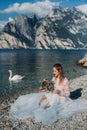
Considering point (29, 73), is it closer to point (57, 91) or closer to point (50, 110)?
point (57, 91)

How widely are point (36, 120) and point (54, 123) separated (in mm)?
1074

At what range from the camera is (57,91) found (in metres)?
18.0

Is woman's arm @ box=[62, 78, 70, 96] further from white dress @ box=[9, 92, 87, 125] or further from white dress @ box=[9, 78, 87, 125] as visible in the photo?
white dress @ box=[9, 92, 87, 125]

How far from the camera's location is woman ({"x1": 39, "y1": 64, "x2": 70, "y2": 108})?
17.8m

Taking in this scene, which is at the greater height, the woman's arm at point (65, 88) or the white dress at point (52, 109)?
the woman's arm at point (65, 88)

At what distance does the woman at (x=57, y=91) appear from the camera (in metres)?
17.8

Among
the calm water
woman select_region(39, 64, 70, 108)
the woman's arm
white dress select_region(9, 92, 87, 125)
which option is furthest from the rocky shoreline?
the calm water

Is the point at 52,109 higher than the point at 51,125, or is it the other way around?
the point at 51,125

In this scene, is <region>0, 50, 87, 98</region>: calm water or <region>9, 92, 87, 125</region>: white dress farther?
<region>0, 50, 87, 98</region>: calm water

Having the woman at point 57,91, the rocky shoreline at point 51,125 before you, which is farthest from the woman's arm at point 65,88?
the rocky shoreline at point 51,125

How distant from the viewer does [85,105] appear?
721 inches

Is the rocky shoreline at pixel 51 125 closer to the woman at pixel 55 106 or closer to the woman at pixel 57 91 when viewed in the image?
the woman at pixel 55 106

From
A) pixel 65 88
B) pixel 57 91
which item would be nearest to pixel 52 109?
pixel 57 91

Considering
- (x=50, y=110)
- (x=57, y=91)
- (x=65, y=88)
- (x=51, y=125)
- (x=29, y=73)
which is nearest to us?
(x=51, y=125)
